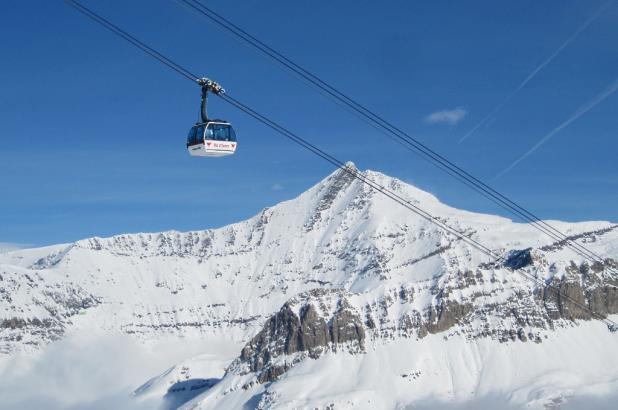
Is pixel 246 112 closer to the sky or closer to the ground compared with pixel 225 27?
closer to the ground

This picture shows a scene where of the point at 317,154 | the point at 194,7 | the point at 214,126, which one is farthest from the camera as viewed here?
the point at 214,126

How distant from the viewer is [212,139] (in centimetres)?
5644

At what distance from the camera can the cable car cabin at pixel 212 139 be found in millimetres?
56281

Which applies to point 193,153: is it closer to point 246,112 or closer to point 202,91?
point 202,91

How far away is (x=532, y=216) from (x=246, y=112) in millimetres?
24234

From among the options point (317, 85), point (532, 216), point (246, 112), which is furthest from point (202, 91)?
point (532, 216)

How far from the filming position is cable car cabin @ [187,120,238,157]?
2216 inches

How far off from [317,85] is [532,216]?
855 inches

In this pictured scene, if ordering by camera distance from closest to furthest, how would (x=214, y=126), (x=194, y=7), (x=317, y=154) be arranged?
(x=194, y=7) → (x=317, y=154) → (x=214, y=126)

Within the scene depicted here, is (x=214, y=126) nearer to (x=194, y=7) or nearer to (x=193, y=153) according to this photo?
(x=193, y=153)

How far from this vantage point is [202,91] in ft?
167

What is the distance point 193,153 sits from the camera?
5828cm

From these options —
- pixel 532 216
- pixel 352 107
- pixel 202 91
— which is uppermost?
pixel 202 91

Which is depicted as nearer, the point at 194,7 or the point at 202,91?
the point at 194,7
